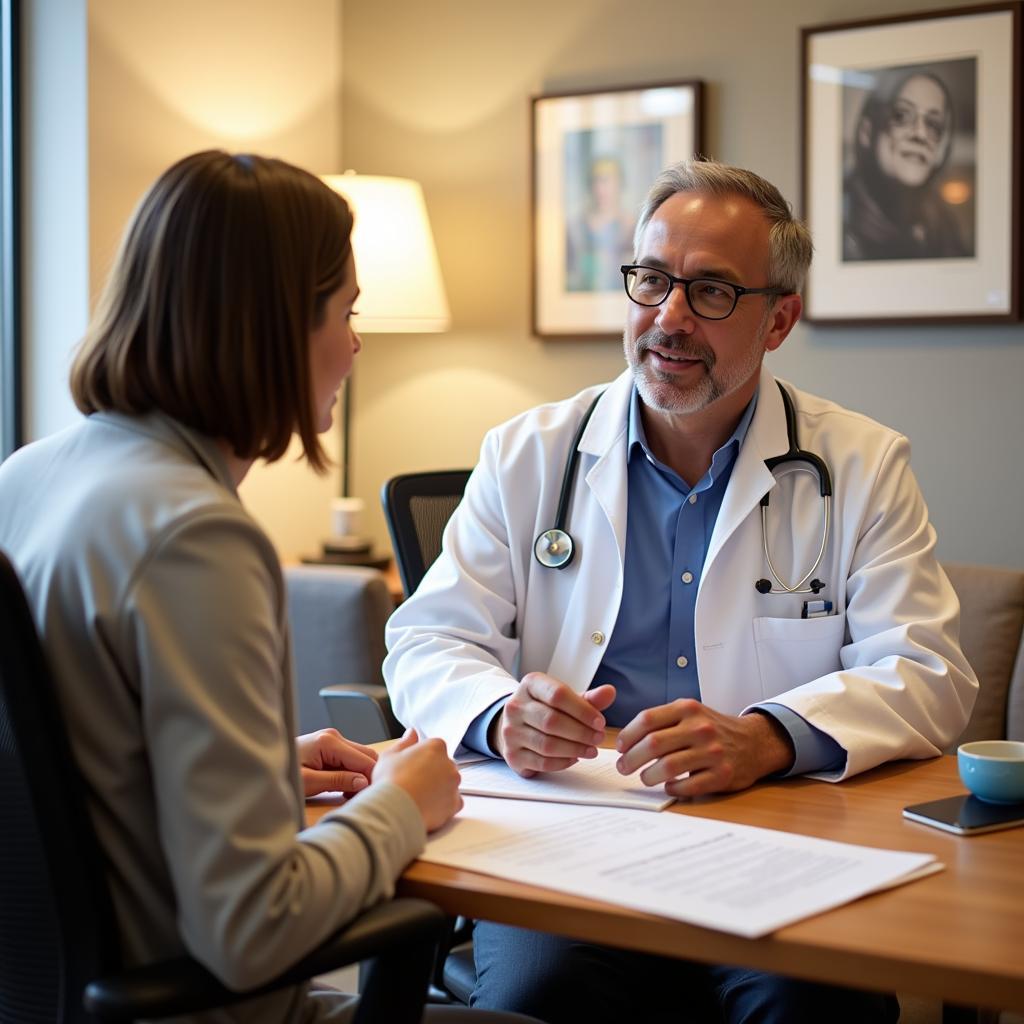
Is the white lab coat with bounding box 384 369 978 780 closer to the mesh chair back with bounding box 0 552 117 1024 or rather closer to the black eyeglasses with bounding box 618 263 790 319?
the black eyeglasses with bounding box 618 263 790 319

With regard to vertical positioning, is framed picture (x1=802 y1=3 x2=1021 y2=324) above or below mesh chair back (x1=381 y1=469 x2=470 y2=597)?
above

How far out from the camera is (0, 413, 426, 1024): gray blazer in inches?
40.2

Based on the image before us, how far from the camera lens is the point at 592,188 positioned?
383 cm

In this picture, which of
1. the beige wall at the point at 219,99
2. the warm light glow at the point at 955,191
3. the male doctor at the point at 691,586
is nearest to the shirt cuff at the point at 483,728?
the male doctor at the point at 691,586

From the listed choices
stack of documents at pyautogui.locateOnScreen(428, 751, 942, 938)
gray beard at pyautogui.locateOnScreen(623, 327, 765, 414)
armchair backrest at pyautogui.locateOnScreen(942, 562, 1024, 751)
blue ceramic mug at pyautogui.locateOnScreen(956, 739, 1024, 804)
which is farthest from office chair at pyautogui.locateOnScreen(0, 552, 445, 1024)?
armchair backrest at pyautogui.locateOnScreen(942, 562, 1024, 751)

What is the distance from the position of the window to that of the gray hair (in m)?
1.90

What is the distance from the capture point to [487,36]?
3.97 m

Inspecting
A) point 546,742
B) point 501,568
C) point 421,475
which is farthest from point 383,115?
point 546,742

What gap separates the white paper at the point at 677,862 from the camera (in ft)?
3.73

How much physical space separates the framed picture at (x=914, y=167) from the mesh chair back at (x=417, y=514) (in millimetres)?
1436

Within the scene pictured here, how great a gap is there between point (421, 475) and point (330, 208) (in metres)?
1.30

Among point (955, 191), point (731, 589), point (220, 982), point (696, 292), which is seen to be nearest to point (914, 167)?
point (955, 191)

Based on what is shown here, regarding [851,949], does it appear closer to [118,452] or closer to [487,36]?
[118,452]

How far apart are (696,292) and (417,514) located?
677mm
